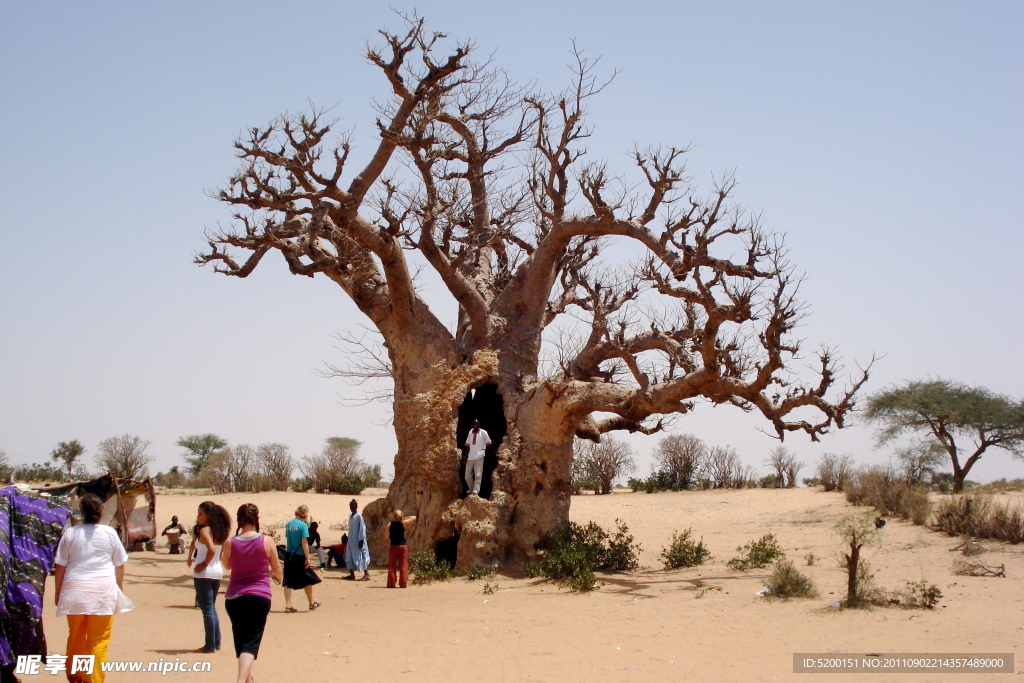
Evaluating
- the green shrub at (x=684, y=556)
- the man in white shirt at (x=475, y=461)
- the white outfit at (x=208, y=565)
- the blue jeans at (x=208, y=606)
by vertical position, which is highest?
the man in white shirt at (x=475, y=461)


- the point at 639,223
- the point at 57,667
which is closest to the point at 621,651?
the point at 57,667

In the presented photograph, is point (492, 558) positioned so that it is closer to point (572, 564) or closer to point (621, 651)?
point (572, 564)

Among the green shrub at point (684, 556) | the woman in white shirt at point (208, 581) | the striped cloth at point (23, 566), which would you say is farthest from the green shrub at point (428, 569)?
the striped cloth at point (23, 566)

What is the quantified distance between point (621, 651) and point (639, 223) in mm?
5491

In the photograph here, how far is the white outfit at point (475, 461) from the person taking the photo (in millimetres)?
10758

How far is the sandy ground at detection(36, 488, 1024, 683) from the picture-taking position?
5680 mm

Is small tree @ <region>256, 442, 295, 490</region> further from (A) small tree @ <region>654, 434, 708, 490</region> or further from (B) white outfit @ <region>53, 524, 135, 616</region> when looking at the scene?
(B) white outfit @ <region>53, 524, 135, 616</region>

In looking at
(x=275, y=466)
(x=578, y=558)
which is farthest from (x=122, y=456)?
(x=578, y=558)

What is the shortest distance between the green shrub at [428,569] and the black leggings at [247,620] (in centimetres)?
528

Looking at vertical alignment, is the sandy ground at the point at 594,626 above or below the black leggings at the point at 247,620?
below

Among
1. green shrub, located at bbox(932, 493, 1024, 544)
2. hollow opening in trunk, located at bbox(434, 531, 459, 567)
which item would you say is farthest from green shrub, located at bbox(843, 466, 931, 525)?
hollow opening in trunk, located at bbox(434, 531, 459, 567)

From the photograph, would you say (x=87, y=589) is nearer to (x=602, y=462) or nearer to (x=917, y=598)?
(x=917, y=598)

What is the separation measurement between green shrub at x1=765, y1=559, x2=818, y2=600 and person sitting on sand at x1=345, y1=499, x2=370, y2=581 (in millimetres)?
4914

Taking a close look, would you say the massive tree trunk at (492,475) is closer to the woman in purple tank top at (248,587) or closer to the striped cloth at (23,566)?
the woman in purple tank top at (248,587)
